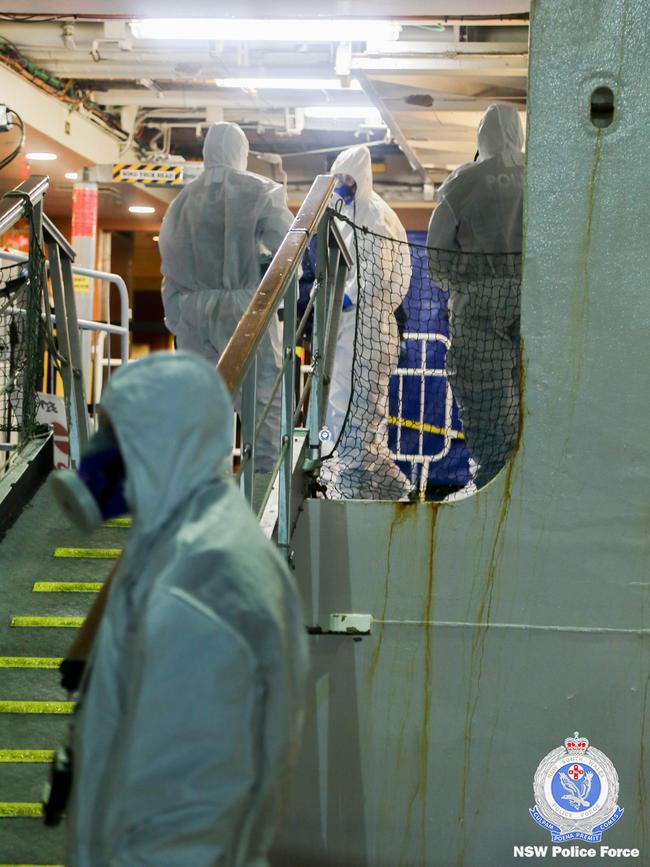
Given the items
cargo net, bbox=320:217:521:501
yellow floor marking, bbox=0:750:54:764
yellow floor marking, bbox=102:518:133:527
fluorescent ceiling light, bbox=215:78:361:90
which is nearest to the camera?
yellow floor marking, bbox=0:750:54:764

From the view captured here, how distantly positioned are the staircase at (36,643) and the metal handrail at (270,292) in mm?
1418

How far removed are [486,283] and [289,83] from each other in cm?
486

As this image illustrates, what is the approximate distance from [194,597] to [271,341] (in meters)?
4.43

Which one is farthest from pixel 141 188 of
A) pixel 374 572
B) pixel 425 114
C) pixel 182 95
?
pixel 374 572

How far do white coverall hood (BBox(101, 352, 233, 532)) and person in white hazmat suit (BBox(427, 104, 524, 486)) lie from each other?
3.81 metres

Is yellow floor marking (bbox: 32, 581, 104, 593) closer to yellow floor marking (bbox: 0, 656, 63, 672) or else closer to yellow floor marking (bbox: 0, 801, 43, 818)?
yellow floor marking (bbox: 0, 656, 63, 672)

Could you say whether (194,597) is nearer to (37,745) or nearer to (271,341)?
(37,745)

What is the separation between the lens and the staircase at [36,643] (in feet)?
12.7

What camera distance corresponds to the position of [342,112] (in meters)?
11.6

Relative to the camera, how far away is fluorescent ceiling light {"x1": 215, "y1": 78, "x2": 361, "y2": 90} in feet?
33.0

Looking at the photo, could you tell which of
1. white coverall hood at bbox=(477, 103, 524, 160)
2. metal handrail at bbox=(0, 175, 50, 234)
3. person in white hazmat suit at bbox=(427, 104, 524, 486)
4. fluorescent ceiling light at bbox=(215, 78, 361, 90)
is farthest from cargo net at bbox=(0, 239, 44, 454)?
fluorescent ceiling light at bbox=(215, 78, 361, 90)

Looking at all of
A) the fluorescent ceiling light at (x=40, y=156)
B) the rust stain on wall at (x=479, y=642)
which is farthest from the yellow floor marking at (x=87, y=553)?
the fluorescent ceiling light at (x=40, y=156)

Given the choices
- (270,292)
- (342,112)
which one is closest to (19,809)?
(270,292)

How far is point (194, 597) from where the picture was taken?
2010 mm
